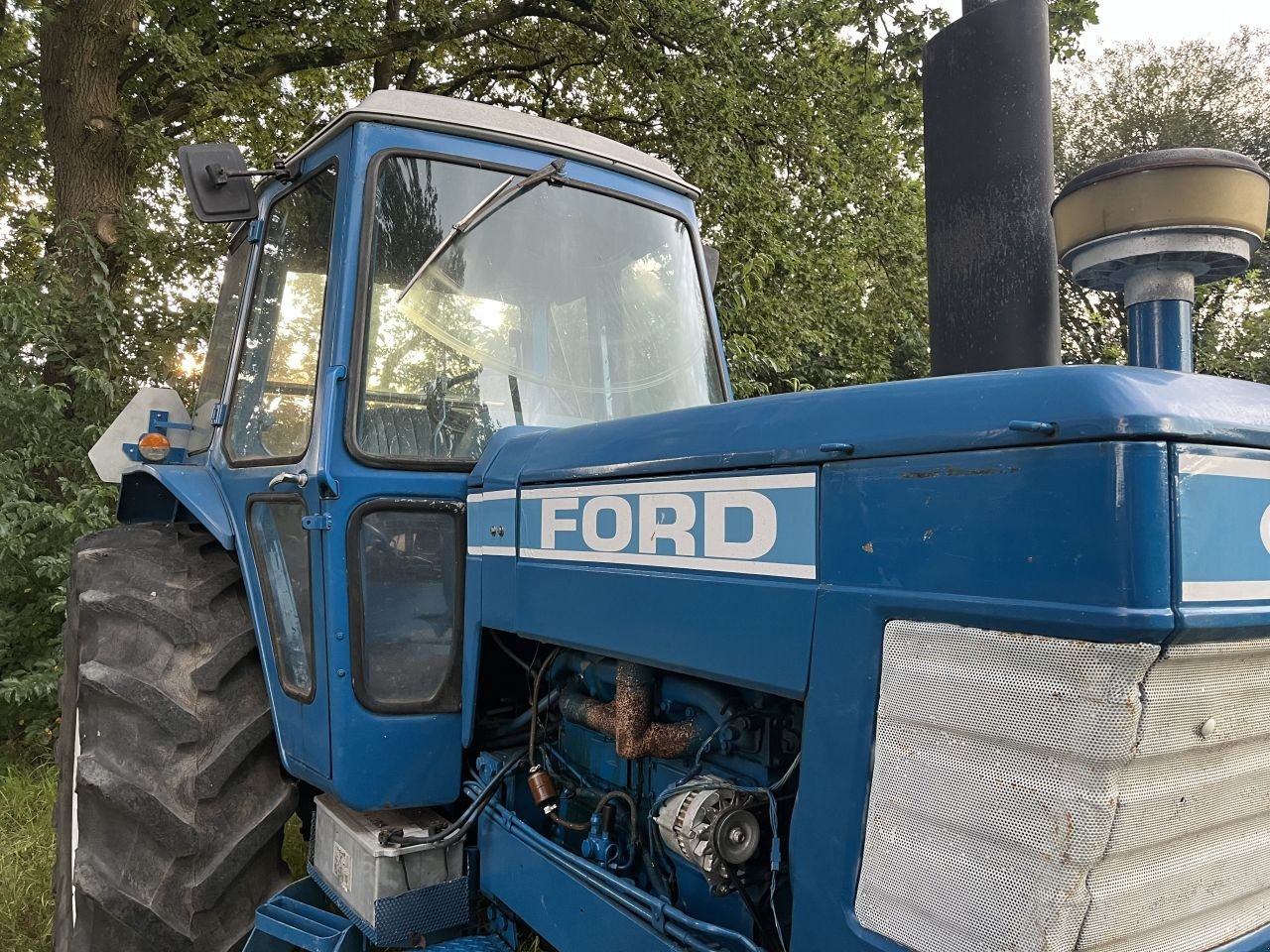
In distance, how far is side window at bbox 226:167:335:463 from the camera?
2.32m

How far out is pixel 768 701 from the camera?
1640mm

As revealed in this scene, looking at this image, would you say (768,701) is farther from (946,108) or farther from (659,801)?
(946,108)

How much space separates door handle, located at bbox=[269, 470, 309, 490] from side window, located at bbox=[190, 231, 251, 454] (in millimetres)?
721

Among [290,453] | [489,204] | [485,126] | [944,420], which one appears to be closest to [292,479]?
[290,453]

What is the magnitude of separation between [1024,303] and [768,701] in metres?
1.11

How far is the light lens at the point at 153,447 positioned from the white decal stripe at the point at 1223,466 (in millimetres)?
2947

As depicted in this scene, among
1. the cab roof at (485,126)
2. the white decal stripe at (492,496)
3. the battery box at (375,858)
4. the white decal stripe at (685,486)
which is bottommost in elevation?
the battery box at (375,858)

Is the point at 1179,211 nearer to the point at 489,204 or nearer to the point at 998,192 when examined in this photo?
the point at 998,192

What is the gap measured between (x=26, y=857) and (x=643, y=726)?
2805 mm

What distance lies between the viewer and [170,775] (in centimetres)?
220

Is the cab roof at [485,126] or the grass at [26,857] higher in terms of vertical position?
the cab roof at [485,126]

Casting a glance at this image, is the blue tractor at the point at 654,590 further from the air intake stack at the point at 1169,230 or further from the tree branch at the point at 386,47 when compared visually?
the tree branch at the point at 386,47

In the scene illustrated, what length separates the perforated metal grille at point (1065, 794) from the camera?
107 cm

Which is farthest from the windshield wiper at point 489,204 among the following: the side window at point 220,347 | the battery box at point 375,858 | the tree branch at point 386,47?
the tree branch at point 386,47
